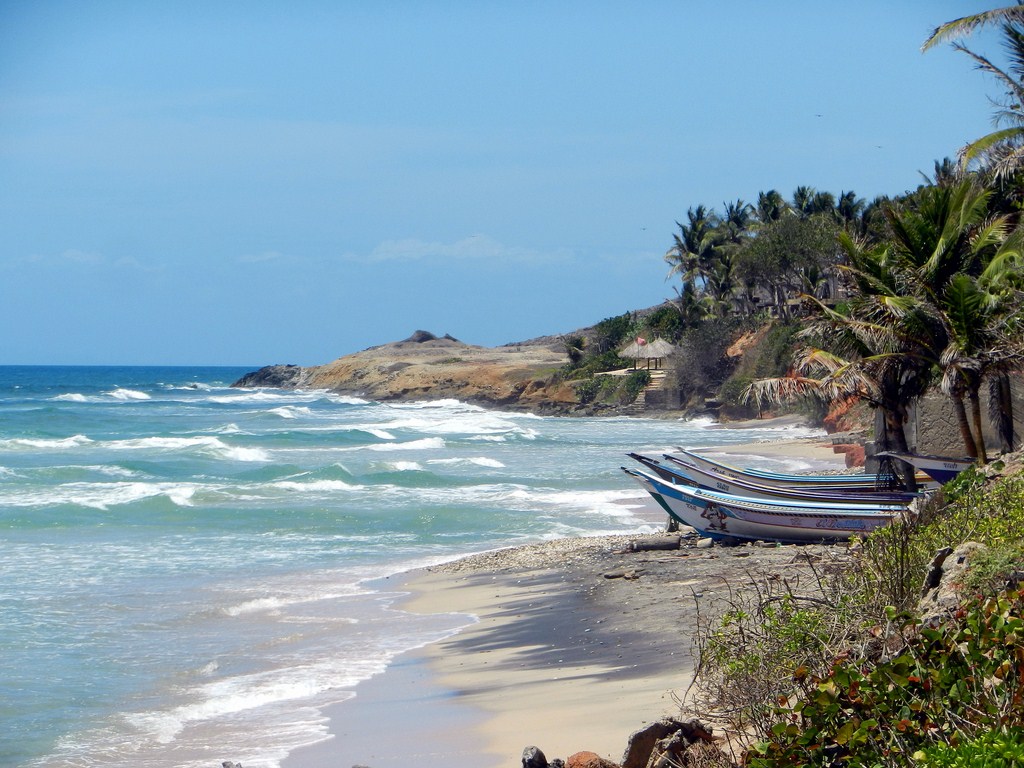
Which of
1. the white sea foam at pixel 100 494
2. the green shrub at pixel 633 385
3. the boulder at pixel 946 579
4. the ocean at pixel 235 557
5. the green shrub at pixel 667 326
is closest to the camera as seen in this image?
the boulder at pixel 946 579

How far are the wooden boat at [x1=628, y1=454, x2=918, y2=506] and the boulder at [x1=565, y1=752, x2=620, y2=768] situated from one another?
10030 mm

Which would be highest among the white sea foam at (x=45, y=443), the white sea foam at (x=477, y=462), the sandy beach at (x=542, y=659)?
the white sea foam at (x=45, y=443)

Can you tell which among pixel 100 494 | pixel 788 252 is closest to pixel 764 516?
pixel 100 494

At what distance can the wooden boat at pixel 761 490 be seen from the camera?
52.3 feet

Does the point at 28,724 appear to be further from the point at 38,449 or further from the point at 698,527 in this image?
the point at 38,449

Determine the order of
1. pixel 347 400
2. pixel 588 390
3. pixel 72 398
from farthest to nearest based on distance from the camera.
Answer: pixel 72 398, pixel 347 400, pixel 588 390

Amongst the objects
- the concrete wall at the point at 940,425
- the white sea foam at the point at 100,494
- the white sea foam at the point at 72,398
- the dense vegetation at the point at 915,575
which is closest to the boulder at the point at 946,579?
the dense vegetation at the point at 915,575

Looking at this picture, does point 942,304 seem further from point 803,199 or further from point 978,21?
point 803,199

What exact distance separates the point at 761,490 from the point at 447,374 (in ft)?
207

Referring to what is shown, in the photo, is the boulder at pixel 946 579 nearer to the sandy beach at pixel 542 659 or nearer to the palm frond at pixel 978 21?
the sandy beach at pixel 542 659

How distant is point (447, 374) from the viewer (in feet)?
259

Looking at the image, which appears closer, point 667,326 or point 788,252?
point 788,252

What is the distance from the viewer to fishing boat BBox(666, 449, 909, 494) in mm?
17250

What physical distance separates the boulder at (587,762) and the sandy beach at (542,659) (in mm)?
608
